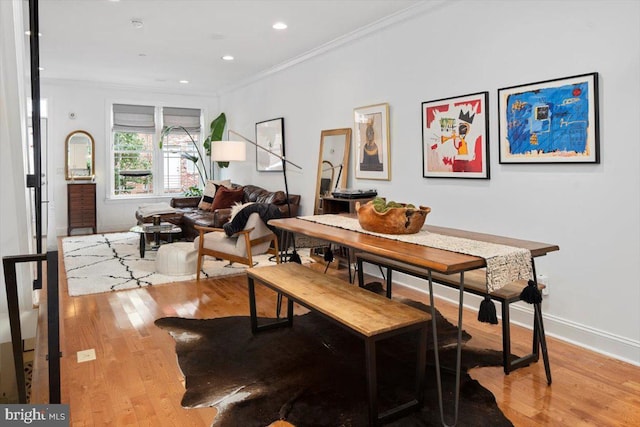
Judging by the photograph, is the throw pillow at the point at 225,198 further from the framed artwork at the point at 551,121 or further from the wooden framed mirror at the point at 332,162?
the framed artwork at the point at 551,121

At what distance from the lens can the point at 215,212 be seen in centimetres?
605

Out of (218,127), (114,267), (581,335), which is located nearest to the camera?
(581,335)

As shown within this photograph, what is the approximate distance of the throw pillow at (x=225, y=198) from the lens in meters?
7.07

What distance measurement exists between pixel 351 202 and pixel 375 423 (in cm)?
281

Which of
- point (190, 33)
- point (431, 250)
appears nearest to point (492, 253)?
point (431, 250)

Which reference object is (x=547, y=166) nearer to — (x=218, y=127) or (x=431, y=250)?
(x=431, y=250)

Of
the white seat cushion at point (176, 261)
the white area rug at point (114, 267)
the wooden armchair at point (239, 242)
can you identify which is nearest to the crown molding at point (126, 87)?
the white area rug at point (114, 267)

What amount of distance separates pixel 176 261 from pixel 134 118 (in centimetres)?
467

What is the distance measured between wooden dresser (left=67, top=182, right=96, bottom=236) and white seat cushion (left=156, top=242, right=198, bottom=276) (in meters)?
3.55

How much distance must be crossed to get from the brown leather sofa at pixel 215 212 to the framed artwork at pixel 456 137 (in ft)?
8.06

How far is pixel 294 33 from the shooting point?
500cm

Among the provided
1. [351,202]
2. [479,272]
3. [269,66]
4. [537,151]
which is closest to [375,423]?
[479,272]

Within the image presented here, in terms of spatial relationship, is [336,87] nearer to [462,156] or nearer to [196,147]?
[462,156]

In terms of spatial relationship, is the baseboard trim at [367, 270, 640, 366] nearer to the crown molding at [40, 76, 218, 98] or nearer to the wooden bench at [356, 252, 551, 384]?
the wooden bench at [356, 252, 551, 384]
